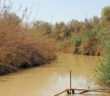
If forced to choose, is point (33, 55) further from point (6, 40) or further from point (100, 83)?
point (100, 83)

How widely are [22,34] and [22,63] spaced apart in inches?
38.2

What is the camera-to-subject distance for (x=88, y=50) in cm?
1252

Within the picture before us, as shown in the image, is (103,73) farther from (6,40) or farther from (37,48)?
(37,48)

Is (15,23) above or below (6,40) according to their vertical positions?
above

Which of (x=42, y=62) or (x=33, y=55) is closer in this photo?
(x=33, y=55)

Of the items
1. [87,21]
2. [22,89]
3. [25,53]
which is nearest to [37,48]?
[25,53]

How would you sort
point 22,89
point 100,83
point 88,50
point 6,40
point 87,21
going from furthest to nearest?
point 87,21 < point 88,50 < point 6,40 < point 100,83 < point 22,89

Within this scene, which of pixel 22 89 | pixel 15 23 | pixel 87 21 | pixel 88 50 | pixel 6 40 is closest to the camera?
pixel 22 89

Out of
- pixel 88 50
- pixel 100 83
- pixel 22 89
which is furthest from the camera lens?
pixel 88 50

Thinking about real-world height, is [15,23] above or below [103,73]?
above

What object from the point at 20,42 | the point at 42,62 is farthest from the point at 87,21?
the point at 20,42

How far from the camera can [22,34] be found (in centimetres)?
564

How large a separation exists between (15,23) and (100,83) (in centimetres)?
329

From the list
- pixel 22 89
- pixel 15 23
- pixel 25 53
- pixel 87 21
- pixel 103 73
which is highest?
pixel 87 21
